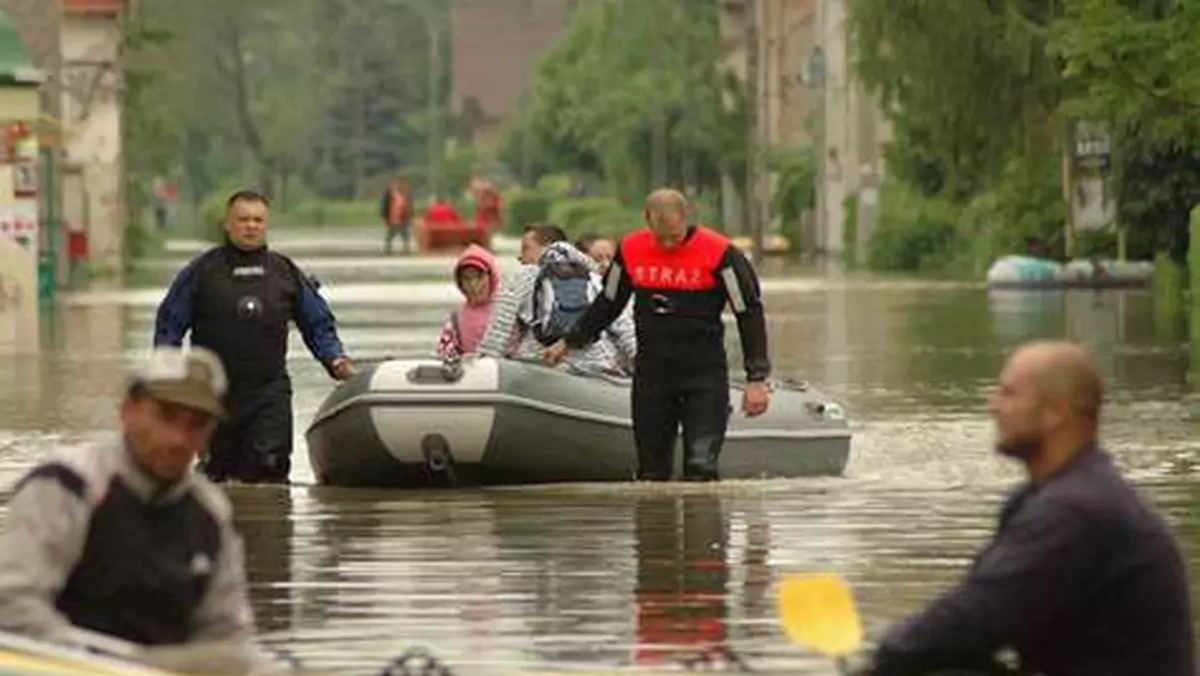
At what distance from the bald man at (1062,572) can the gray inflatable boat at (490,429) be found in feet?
40.5

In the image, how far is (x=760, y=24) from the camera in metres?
108

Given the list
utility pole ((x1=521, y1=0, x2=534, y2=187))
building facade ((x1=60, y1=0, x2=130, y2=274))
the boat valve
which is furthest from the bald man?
utility pole ((x1=521, y1=0, x2=534, y2=187))

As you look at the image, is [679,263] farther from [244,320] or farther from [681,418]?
[244,320]

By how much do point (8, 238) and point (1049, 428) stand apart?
3468cm

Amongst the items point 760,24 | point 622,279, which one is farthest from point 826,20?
point 622,279

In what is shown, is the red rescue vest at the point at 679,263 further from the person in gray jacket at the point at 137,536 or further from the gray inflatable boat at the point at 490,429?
the person in gray jacket at the point at 137,536

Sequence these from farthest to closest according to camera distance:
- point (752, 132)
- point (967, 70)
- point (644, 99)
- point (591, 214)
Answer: point (644, 99), point (591, 214), point (752, 132), point (967, 70)

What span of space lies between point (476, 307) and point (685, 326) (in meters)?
2.11

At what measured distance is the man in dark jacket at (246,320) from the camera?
1989 centimetres

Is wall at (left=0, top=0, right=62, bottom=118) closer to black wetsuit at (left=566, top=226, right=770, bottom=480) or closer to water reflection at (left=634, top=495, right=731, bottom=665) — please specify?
black wetsuit at (left=566, top=226, right=770, bottom=480)

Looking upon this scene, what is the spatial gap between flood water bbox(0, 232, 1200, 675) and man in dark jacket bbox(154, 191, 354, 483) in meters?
0.42

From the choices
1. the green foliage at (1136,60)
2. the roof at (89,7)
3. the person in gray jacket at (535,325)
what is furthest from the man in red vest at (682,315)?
the roof at (89,7)

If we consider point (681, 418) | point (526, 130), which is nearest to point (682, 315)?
point (681, 418)

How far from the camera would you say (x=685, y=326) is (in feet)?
66.7
